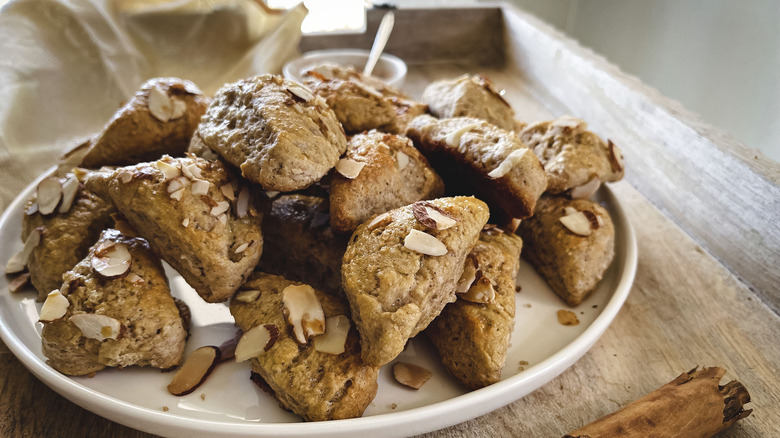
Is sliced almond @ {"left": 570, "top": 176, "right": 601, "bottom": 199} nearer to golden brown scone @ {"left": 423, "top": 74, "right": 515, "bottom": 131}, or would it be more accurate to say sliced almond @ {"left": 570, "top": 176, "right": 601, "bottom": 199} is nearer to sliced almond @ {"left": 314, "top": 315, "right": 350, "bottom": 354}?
golden brown scone @ {"left": 423, "top": 74, "right": 515, "bottom": 131}

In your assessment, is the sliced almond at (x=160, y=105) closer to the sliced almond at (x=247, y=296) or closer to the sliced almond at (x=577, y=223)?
the sliced almond at (x=247, y=296)

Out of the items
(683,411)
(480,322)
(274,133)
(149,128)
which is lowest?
(683,411)

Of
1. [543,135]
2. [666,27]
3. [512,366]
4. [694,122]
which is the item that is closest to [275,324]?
[512,366]

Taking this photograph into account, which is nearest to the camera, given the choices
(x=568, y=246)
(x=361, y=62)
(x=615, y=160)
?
(x=568, y=246)

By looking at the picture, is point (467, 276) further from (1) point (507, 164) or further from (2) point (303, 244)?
(2) point (303, 244)

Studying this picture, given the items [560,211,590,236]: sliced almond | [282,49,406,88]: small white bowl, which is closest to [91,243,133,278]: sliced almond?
[560,211,590,236]: sliced almond

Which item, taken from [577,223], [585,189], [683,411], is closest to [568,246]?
[577,223]

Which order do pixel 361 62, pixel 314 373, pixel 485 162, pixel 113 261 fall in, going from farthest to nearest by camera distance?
pixel 361 62, pixel 485 162, pixel 113 261, pixel 314 373
